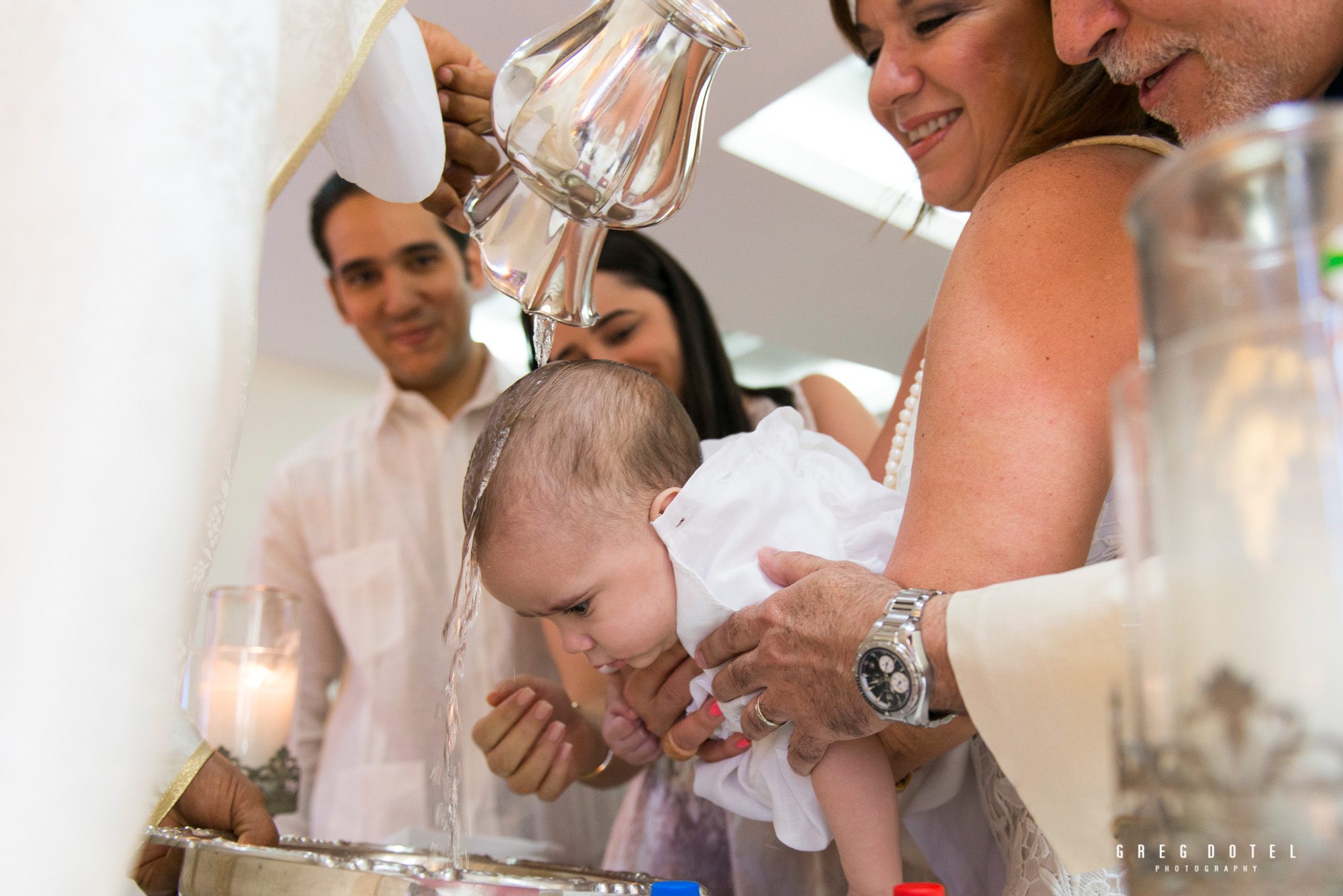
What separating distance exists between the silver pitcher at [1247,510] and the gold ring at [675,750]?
0.86m

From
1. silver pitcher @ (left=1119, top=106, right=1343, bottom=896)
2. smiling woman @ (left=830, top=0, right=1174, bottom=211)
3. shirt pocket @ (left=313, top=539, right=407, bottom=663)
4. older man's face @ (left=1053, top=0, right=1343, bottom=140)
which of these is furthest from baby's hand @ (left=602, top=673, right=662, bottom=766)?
shirt pocket @ (left=313, top=539, right=407, bottom=663)

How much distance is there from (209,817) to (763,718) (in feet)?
1.73

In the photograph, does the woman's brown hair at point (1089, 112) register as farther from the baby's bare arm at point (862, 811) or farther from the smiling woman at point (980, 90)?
the baby's bare arm at point (862, 811)

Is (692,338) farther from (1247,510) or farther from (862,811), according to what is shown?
(1247,510)

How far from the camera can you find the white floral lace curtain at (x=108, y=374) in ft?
1.57

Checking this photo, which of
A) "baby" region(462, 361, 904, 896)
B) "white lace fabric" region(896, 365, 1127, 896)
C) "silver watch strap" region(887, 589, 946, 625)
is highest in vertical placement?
"baby" region(462, 361, 904, 896)

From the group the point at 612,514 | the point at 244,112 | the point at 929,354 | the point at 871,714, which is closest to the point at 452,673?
the point at 612,514

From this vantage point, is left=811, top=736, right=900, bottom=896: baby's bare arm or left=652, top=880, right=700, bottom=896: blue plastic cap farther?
left=811, top=736, right=900, bottom=896: baby's bare arm

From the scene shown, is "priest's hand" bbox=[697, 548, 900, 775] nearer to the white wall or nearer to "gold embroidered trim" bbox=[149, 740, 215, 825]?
"gold embroidered trim" bbox=[149, 740, 215, 825]

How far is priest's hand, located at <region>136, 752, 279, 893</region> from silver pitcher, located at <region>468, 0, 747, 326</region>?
62 cm

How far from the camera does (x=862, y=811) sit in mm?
1051

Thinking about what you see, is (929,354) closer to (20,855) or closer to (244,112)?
(244,112)

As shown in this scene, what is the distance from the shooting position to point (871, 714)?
0.93 meters

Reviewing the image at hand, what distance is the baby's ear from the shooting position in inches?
47.1
